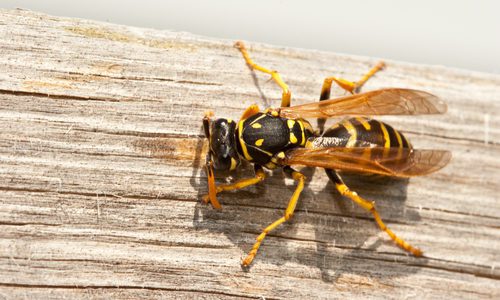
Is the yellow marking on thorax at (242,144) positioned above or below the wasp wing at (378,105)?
below

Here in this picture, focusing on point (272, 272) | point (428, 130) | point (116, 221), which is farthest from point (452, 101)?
point (116, 221)

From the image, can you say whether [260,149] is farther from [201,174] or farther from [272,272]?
[272,272]

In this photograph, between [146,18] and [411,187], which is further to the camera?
[146,18]

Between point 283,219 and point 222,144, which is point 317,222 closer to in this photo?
point 283,219

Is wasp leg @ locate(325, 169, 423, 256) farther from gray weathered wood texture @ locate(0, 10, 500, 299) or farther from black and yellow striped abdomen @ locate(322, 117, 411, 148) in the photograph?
black and yellow striped abdomen @ locate(322, 117, 411, 148)

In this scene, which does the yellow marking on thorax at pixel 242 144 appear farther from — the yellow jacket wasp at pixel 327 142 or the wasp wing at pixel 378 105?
the wasp wing at pixel 378 105

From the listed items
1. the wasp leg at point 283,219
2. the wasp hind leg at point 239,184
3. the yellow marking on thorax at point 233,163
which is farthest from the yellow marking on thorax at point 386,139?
the yellow marking on thorax at point 233,163

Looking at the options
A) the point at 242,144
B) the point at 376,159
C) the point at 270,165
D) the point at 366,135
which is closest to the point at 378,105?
the point at 366,135
